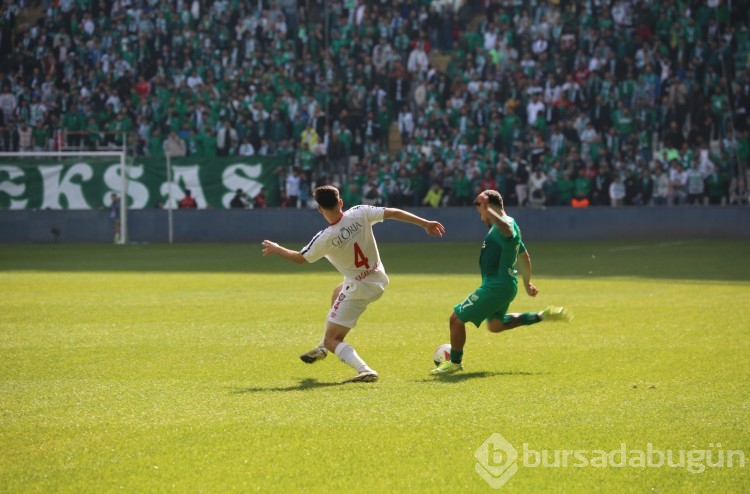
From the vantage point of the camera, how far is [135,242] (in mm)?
32219

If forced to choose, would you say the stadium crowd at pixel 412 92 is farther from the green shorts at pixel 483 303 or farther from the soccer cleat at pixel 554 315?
the green shorts at pixel 483 303

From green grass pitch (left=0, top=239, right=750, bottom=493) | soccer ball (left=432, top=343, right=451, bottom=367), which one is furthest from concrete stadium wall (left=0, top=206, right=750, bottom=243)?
soccer ball (left=432, top=343, right=451, bottom=367)

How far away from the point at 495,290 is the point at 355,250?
1376 millimetres

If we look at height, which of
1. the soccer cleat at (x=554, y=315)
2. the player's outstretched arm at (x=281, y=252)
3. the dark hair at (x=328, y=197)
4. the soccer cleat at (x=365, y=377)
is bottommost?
the soccer cleat at (x=365, y=377)

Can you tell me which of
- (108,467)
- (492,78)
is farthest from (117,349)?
(492,78)

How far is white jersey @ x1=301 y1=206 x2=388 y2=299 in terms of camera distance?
919cm

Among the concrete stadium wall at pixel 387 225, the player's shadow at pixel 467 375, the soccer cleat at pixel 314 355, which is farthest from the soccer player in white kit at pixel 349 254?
the concrete stadium wall at pixel 387 225

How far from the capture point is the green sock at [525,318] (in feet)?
32.9

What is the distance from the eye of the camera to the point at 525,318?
397 inches

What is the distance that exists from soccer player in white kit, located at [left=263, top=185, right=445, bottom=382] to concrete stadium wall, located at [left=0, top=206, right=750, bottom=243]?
21462 millimetres

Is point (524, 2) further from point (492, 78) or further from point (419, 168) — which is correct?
point (419, 168)

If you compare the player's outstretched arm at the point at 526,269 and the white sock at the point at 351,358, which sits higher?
the player's outstretched arm at the point at 526,269

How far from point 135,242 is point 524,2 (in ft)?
48.1

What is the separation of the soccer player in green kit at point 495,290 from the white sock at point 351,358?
0.78 metres
